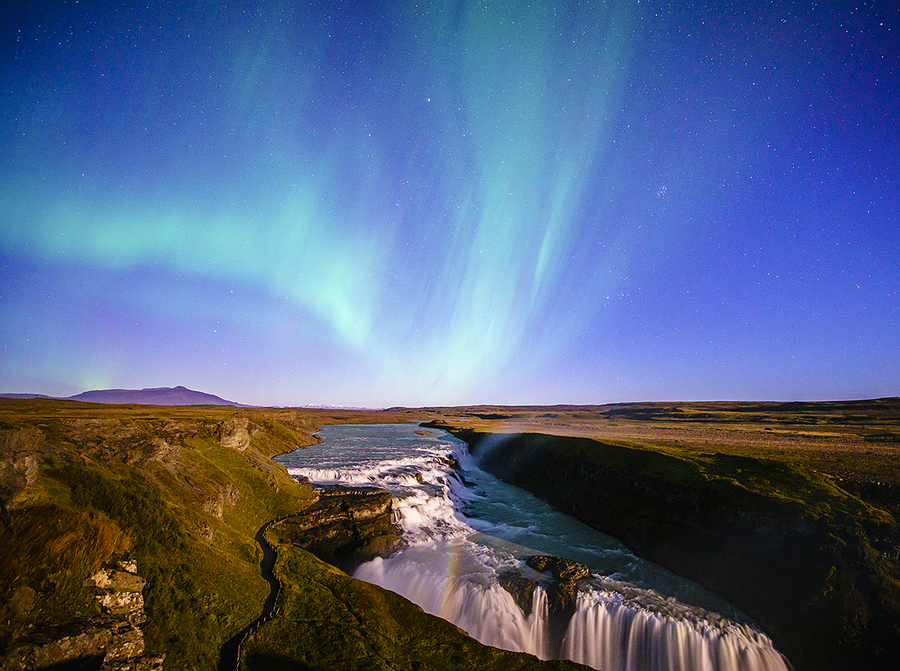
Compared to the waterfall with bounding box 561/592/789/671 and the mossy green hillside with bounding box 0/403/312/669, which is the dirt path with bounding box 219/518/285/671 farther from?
the waterfall with bounding box 561/592/789/671

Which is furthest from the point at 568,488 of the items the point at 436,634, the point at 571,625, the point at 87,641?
the point at 87,641

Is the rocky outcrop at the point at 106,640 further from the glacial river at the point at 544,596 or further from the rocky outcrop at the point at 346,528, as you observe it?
the glacial river at the point at 544,596

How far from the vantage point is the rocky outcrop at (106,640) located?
9.86 meters

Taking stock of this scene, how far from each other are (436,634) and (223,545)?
12.4 meters

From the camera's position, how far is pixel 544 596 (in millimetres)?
22766

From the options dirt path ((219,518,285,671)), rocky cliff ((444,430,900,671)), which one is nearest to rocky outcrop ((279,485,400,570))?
dirt path ((219,518,285,671))

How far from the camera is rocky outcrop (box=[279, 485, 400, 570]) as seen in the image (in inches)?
1023

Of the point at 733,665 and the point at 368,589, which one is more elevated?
the point at 368,589

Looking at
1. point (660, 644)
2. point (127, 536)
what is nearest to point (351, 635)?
point (127, 536)

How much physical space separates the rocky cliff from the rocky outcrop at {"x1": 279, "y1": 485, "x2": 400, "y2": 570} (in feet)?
69.1

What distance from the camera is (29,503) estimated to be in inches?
534

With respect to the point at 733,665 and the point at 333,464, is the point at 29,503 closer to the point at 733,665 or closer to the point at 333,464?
the point at 733,665

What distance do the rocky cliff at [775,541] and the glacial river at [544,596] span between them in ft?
5.67

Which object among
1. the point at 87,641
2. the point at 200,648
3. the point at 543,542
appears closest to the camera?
the point at 87,641
